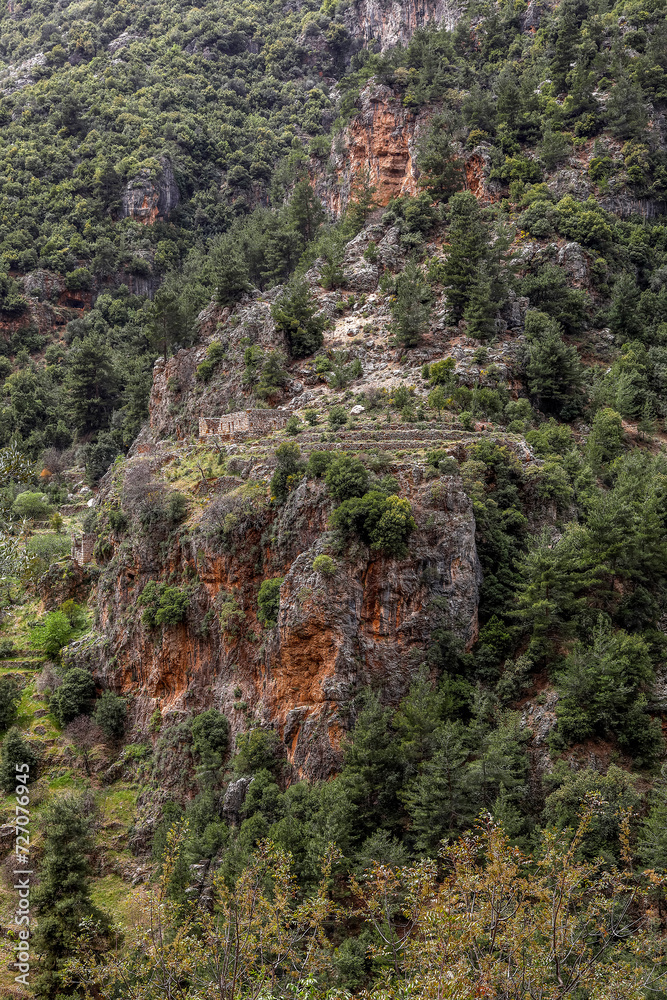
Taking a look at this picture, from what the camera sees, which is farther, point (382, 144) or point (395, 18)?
point (395, 18)

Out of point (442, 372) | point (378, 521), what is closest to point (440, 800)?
point (378, 521)

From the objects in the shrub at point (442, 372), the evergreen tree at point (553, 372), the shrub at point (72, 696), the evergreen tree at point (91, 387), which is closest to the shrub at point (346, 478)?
the shrub at point (442, 372)

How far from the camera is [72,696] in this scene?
147ft

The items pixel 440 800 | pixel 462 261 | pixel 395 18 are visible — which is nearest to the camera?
pixel 440 800

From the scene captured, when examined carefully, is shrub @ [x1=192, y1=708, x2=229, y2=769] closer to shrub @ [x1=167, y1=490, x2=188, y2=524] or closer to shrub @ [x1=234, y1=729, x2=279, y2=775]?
shrub @ [x1=234, y1=729, x2=279, y2=775]

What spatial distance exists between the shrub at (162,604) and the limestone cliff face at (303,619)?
638 mm

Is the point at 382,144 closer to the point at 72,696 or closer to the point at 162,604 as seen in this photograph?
the point at 162,604

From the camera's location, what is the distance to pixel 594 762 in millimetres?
29406

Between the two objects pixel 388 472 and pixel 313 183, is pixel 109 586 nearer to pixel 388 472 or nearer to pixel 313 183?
pixel 388 472

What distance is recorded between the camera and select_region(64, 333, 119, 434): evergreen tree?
76500 mm

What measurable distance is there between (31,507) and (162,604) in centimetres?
2971

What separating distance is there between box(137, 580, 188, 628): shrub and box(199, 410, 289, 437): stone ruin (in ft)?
46.3

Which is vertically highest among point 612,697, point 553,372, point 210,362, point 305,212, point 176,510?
point 305,212

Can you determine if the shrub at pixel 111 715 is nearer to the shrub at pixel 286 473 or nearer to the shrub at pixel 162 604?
the shrub at pixel 162 604
